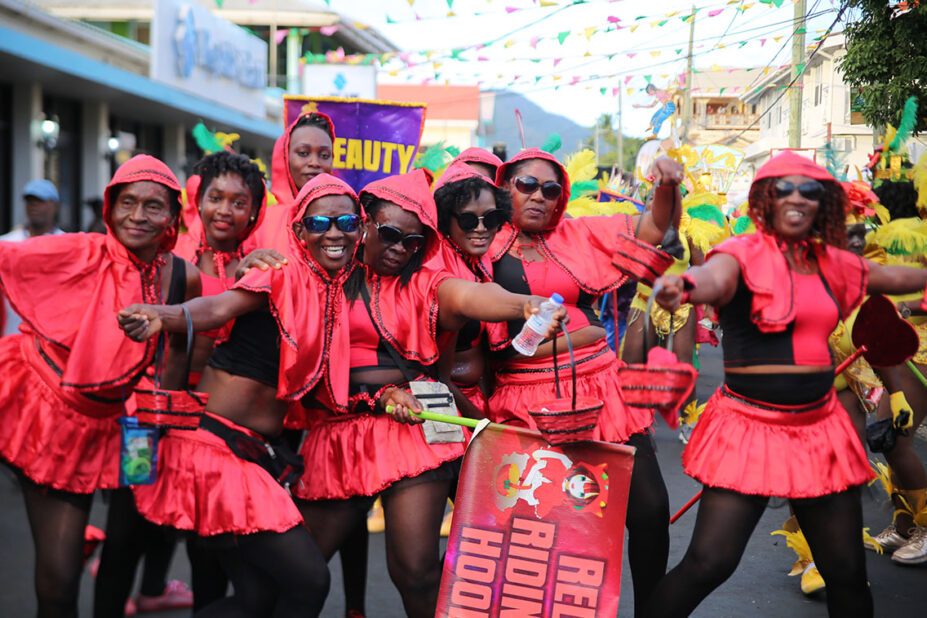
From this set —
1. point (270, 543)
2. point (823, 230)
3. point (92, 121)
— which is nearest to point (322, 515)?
point (270, 543)

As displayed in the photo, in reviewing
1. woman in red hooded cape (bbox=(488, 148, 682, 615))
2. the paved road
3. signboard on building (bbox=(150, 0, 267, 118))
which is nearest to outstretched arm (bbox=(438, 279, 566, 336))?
woman in red hooded cape (bbox=(488, 148, 682, 615))

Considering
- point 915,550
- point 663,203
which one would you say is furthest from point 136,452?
point 915,550

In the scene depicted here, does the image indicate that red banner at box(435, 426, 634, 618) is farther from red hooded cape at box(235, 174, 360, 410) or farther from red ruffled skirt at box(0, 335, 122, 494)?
red ruffled skirt at box(0, 335, 122, 494)

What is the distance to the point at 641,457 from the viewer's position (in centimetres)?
405

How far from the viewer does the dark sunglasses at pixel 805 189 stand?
3.34 meters

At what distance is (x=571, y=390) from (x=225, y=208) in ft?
6.04

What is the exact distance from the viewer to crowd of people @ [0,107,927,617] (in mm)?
3342

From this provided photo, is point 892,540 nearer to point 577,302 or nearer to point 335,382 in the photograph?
point 577,302

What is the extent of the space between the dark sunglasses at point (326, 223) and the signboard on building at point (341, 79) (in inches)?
706

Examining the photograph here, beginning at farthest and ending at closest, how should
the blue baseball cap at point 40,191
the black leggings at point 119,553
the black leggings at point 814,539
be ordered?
1. the blue baseball cap at point 40,191
2. the black leggings at point 119,553
3. the black leggings at point 814,539

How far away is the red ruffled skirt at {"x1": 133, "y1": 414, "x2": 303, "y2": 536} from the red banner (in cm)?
64

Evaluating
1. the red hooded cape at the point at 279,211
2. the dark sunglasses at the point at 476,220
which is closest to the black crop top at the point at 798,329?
the dark sunglasses at the point at 476,220

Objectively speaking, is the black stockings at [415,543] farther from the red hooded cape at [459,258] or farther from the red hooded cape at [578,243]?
the red hooded cape at [578,243]

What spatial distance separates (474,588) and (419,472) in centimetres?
48
